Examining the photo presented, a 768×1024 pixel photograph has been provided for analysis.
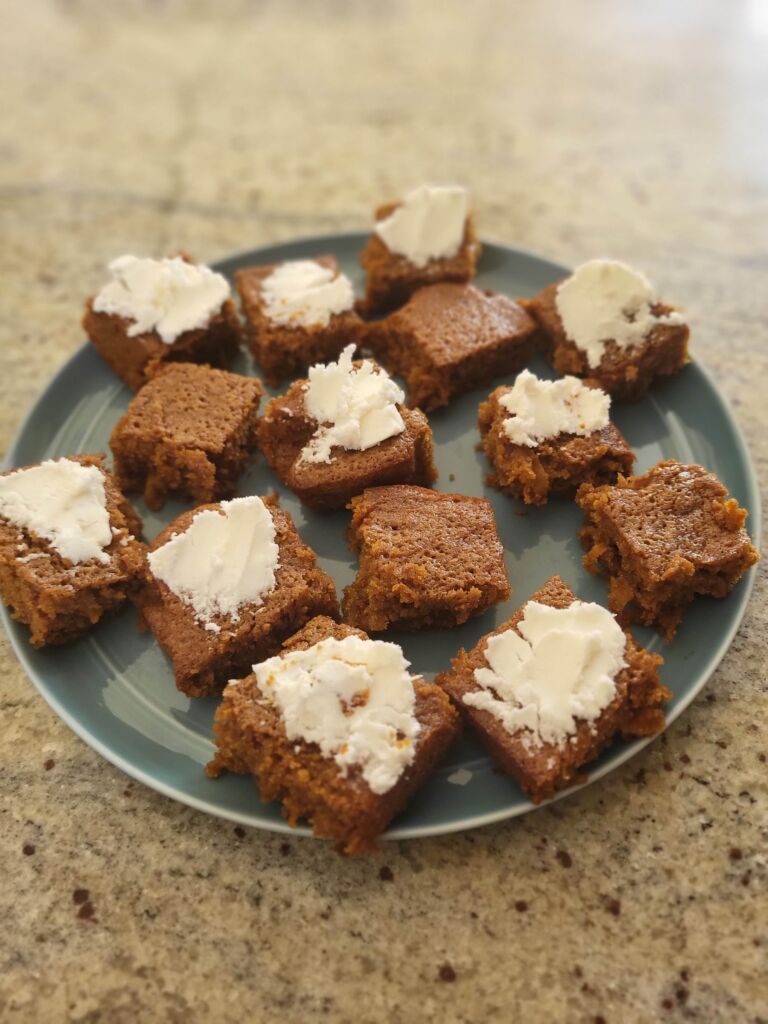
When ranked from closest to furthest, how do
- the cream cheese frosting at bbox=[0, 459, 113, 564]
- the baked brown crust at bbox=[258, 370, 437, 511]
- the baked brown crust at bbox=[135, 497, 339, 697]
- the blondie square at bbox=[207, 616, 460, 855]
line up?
the blondie square at bbox=[207, 616, 460, 855] → the baked brown crust at bbox=[135, 497, 339, 697] → the cream cheese frosting at bbox=[0, 459, 113, 564] → the baked brown crust at bbox=[258, 370, 437, 511]

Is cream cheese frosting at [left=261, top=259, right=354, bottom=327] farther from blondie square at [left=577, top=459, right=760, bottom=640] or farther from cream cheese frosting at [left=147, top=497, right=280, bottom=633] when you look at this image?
blondie square at [left=577, top=459, right=760, bottom=640]

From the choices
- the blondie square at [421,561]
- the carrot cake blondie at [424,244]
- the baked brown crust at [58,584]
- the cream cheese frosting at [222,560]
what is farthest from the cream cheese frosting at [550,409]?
the baked brown crust at [58,584]

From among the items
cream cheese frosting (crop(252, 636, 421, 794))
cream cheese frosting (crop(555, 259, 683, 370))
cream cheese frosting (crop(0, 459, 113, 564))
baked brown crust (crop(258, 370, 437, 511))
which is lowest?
cream cheese frosting (crop(252, 636, 421, 794))

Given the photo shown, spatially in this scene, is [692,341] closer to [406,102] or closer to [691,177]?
[691,177]

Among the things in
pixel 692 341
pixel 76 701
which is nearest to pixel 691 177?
pixel 692 341

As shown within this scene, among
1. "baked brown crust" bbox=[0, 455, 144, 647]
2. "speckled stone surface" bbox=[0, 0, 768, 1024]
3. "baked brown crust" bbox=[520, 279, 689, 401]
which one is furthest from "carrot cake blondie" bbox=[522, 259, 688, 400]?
"baked brown crust" bbox=[0, 455, 144, 647]

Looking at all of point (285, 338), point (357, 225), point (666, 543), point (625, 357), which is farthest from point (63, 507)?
point (357, 225)

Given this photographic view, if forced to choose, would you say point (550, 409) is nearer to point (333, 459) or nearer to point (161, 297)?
point (333, 459)
